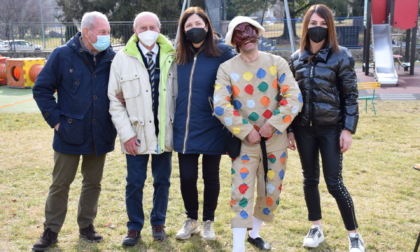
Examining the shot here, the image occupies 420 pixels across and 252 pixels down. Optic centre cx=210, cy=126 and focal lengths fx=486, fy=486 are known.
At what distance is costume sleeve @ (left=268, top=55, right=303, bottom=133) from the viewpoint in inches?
144

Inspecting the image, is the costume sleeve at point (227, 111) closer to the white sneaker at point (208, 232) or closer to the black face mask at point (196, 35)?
the black face mask at point (196, 35)

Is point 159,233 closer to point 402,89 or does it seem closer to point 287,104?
point 287,104

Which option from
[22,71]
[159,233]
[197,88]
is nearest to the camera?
[197,88]

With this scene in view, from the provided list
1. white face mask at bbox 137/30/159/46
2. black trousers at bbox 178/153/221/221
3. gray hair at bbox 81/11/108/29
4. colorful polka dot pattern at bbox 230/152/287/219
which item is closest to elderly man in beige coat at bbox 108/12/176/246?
white face mask at bbox 137/30/159/46

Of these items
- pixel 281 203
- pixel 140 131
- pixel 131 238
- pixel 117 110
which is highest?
pixel 117 110

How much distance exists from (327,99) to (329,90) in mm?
70

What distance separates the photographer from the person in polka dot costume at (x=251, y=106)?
3.67m

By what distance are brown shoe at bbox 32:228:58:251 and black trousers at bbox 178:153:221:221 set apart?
117cm

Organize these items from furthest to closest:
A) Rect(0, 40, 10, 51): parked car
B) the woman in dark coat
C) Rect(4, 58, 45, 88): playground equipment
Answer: Rect(0, 40, 10, 51): parked car → Rect(4, 58, 45, 88): playground equipment → the woman in dark coat

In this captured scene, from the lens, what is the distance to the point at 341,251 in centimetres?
401

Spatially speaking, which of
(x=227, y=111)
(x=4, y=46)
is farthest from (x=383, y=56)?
(x=4, y=46)

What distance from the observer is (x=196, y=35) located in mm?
3854

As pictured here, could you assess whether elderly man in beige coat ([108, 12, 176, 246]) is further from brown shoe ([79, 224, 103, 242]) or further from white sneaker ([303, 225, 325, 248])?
white sneaker ([303, 225, 325, 248])

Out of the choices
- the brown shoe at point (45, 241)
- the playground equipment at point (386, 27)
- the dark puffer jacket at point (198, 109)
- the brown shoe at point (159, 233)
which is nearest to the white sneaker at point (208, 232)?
the brown shoe at point (159, 233)
